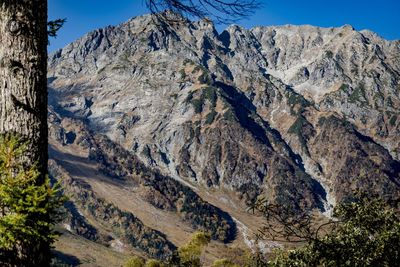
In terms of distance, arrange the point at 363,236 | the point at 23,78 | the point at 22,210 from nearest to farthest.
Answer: the point at 22,210 < the point at 23,78 < the point at 363,236

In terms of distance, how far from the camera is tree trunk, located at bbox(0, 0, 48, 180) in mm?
6930

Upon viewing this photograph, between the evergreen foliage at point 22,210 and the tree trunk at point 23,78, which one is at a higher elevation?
the tree trunk at point 23,78

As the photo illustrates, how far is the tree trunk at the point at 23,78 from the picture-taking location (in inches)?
273

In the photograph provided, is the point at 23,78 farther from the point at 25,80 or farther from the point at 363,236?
the point at 363,236

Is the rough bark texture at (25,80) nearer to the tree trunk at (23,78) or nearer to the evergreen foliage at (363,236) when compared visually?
the tree trunk at (23,78)

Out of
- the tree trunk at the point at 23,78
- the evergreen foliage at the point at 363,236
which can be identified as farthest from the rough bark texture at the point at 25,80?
the evergreen foliage at the point at 363,236

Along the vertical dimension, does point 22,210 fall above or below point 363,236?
above

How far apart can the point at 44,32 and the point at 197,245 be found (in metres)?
26.0

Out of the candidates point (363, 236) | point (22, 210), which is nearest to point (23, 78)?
point (22, 210)

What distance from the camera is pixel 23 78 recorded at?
7086mm

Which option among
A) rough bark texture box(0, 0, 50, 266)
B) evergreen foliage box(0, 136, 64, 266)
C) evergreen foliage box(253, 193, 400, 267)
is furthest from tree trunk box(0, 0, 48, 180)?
evergreen foliage box(253, 193, 400, 267)

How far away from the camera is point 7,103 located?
6941 mm

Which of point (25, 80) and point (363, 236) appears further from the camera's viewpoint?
point (363, 236)

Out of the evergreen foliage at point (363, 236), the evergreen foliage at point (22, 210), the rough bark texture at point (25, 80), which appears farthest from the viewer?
the evergreen foliage at point (363, 236)
